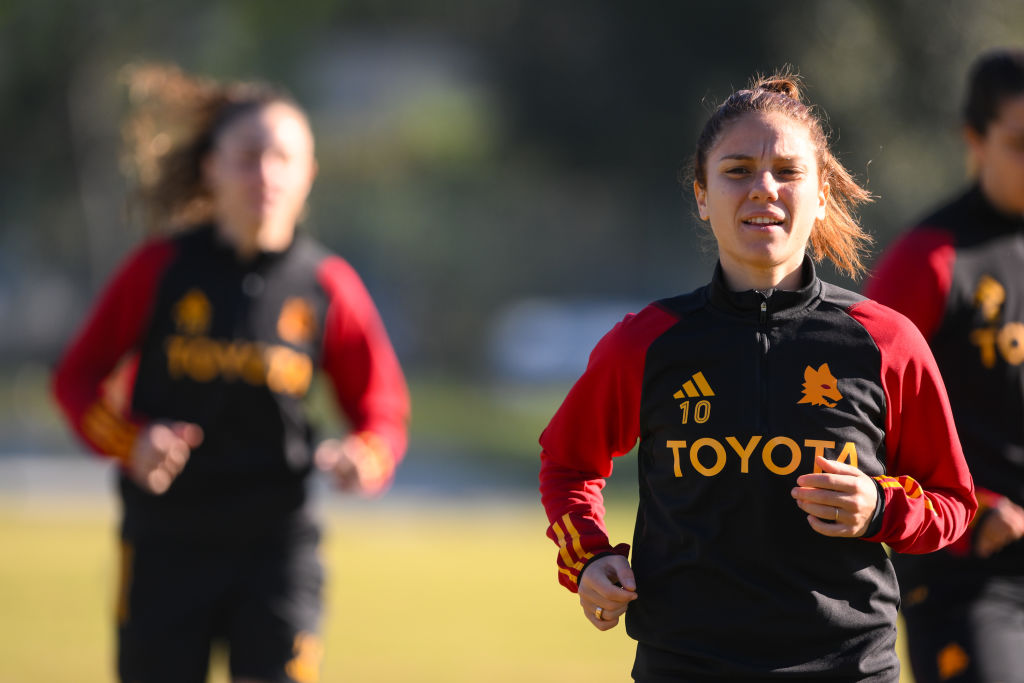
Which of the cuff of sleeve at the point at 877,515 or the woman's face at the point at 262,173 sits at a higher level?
the woman's face at the point at 262,173

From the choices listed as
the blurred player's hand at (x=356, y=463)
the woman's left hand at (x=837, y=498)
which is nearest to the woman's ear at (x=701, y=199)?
the woman's left hand at (x=837, y=498)

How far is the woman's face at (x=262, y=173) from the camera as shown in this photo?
4.56m

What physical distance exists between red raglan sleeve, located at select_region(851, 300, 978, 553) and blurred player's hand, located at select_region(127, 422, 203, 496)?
2306 millimetres

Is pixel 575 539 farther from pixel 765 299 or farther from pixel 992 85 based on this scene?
pixel 992 85

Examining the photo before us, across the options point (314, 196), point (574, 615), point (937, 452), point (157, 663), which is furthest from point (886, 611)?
point (314, 196)

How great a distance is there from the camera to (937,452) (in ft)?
9.30

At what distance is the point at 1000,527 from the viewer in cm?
351

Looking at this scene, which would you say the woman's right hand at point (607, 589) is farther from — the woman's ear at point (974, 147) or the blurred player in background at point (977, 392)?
the woman's ear at point (974, 147)

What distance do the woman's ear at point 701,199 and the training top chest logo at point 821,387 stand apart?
1.44ft

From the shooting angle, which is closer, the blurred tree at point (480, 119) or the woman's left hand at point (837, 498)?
the woman's left hand at point (837, 498)

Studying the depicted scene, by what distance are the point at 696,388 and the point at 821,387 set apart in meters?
0.26

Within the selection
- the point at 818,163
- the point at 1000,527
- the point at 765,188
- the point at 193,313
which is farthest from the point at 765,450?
the point at 193,313

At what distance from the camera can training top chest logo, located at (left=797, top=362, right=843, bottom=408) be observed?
275 centimetres

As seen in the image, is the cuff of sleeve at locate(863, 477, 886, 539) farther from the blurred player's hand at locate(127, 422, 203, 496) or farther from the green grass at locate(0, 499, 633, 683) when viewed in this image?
the green grass at locate(0, 499, 633, 683)
